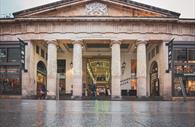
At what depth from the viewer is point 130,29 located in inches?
1615

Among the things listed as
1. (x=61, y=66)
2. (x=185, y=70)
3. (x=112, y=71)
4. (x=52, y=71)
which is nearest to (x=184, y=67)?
(x=185, y=70)

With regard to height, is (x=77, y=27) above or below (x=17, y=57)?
above

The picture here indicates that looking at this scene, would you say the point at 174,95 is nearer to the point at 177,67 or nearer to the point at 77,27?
the point at 177,67

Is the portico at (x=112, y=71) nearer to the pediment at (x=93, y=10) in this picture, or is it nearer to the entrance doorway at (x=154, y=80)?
the pediment at (x=93, y=10)

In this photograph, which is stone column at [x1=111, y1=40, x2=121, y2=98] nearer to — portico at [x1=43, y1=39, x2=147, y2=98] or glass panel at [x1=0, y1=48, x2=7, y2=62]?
portico at [x1=43, y1=39, x2=147, y2=98]

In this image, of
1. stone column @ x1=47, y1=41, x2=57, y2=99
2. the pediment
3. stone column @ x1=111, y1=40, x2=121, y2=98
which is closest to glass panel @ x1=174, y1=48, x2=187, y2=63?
the pediment

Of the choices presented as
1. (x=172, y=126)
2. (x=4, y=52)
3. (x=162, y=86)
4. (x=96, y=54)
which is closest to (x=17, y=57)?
(x=4, y=52)

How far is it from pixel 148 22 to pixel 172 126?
3790 centimetres

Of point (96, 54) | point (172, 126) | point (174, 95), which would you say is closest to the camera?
point (172, 126)

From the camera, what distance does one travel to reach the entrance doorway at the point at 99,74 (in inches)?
2072

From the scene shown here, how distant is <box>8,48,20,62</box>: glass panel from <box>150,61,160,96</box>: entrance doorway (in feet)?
60.1

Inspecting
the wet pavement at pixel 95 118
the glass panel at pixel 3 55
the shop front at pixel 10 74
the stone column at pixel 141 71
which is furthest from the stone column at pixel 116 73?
the wet pavement at pixel 95 118

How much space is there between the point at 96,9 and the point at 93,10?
16.0 inches

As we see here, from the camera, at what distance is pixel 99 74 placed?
181ft
